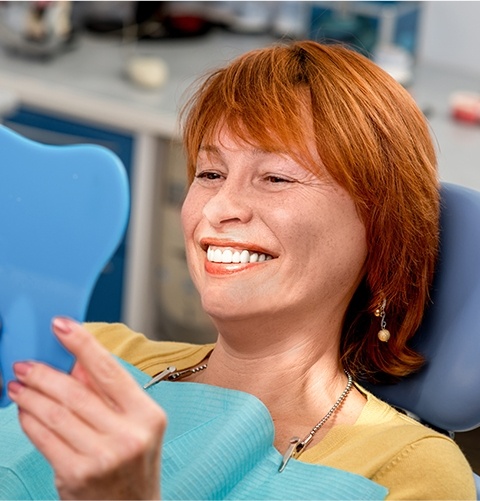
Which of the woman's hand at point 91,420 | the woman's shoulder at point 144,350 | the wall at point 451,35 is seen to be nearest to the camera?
the woman's hand at point 91,420

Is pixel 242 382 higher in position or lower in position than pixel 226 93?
lower

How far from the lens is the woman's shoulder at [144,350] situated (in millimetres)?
1578

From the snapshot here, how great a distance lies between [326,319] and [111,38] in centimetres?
207

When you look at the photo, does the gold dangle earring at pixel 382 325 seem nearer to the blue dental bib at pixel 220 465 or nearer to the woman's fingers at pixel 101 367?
the blue dental bib at pixel 220 465

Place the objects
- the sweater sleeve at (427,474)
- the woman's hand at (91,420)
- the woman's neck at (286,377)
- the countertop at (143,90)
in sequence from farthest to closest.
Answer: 1. the countertop at (143,90)
2. the woman's neck at (286,377)
3. the sweater sleeve at (427,474)
4. the woman's hand at (91,420)

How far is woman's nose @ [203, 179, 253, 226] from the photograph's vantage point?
136cm

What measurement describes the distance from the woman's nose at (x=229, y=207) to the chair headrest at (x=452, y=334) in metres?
0.32

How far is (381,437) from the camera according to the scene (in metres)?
1.36

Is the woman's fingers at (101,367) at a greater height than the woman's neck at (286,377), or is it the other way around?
the woman's fingers at (101,367)

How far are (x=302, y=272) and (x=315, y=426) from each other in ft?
0.67

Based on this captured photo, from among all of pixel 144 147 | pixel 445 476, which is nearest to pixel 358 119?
pixel 445 476

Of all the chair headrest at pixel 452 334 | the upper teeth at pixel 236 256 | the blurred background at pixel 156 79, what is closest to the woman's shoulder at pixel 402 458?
the chair headrest at pixel 452 334

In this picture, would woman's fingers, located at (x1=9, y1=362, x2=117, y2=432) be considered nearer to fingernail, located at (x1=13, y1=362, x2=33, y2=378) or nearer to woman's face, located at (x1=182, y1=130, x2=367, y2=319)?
fingernail, located at (x1=13, y1=362, x2=33, y2=378)

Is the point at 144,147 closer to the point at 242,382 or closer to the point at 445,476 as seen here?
the point at 242,382
